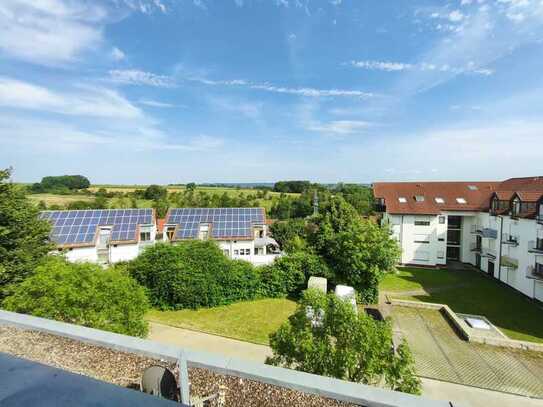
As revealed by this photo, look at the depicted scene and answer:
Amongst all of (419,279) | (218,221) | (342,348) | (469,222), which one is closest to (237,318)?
(342,348)

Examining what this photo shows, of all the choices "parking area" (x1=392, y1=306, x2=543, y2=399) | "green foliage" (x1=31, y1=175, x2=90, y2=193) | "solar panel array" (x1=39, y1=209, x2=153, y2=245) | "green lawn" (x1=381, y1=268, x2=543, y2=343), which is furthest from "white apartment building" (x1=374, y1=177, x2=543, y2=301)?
"green foliage" (x1=31, y1=175, x2=90, y2=193)

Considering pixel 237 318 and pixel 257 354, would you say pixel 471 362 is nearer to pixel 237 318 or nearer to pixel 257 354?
pixel 257 354

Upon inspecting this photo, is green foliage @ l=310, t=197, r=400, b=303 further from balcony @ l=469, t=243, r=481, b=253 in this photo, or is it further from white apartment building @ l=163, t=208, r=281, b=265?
balcony @ l=469, t=243, r=481, b=253

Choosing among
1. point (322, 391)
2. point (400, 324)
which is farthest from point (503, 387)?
point (322, 391)

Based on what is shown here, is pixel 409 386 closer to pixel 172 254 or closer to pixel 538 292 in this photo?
pixel 172 254

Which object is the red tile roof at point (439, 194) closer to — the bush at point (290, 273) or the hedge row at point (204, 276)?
the bush at point (290, 273)

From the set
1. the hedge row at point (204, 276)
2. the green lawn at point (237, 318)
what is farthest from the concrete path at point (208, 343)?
the hedge row at point (204, 276)
